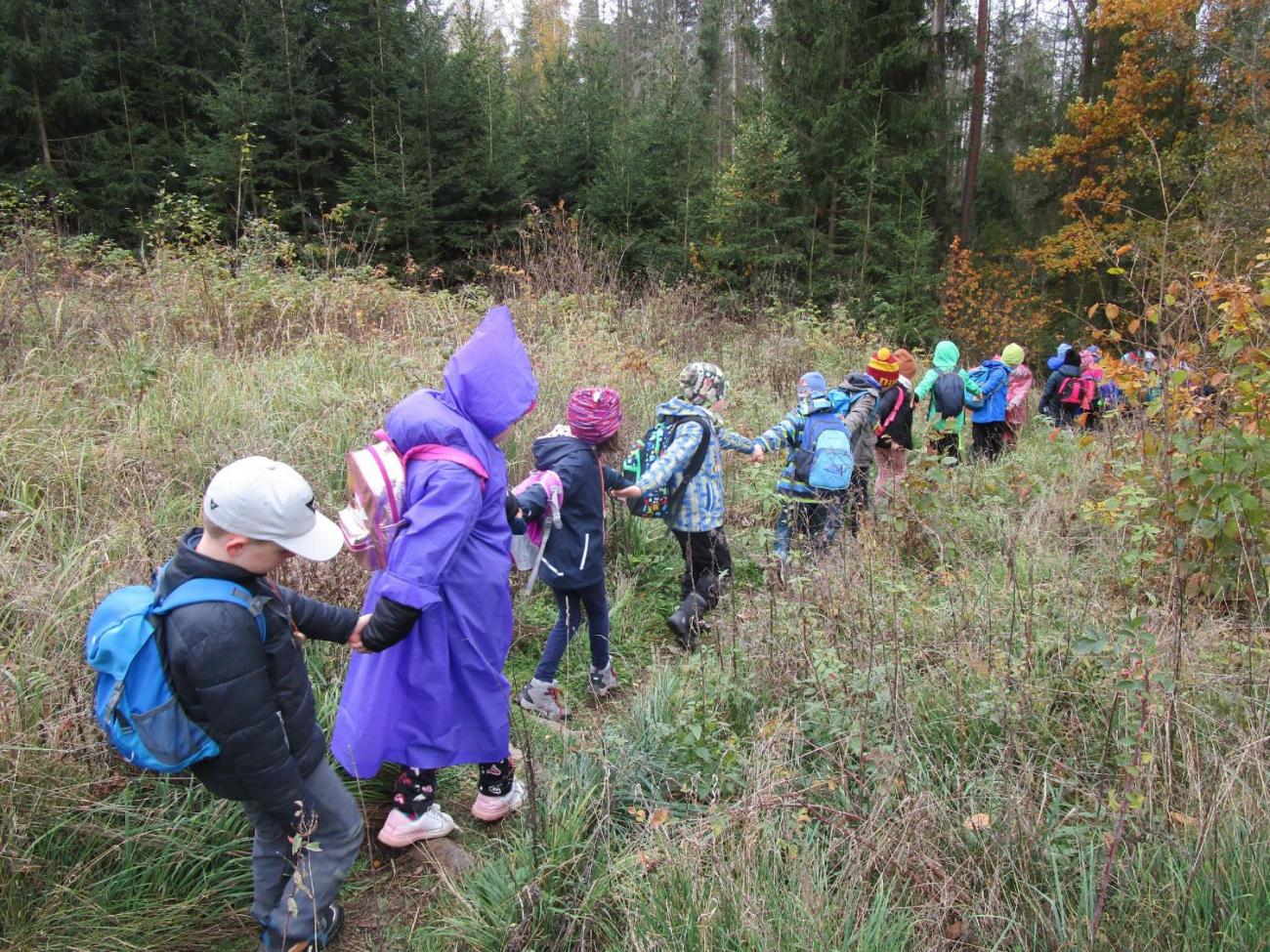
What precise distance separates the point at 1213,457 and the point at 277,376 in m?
5.90

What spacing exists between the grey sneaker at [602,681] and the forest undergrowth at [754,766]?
118mm

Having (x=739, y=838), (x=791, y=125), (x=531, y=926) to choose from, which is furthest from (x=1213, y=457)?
(x=791, y=125)

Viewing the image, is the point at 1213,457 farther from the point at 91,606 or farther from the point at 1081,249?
the point at 1081,249

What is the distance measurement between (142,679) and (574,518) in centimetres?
227

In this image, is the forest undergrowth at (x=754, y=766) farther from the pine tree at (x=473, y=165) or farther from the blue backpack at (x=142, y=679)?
the pine tree at (x=473, y=165)

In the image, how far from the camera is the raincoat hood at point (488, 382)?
2.76 metres

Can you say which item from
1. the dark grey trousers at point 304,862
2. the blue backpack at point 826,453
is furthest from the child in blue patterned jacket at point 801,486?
the dark grey trousers at point 304,862

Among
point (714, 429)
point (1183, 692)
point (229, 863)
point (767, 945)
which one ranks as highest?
point (714, 429)

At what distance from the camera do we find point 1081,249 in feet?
61.8

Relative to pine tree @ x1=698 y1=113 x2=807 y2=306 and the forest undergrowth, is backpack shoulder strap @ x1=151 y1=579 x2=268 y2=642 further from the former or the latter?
pine tree @ x1=698 y1=113 x2=807 y2=306

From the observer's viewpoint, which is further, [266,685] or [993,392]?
[993,392]

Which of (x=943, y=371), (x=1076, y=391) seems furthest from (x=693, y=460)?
(x=1076, y=391)

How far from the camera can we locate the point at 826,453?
5.26m

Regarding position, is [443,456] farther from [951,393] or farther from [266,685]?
[951,393]
